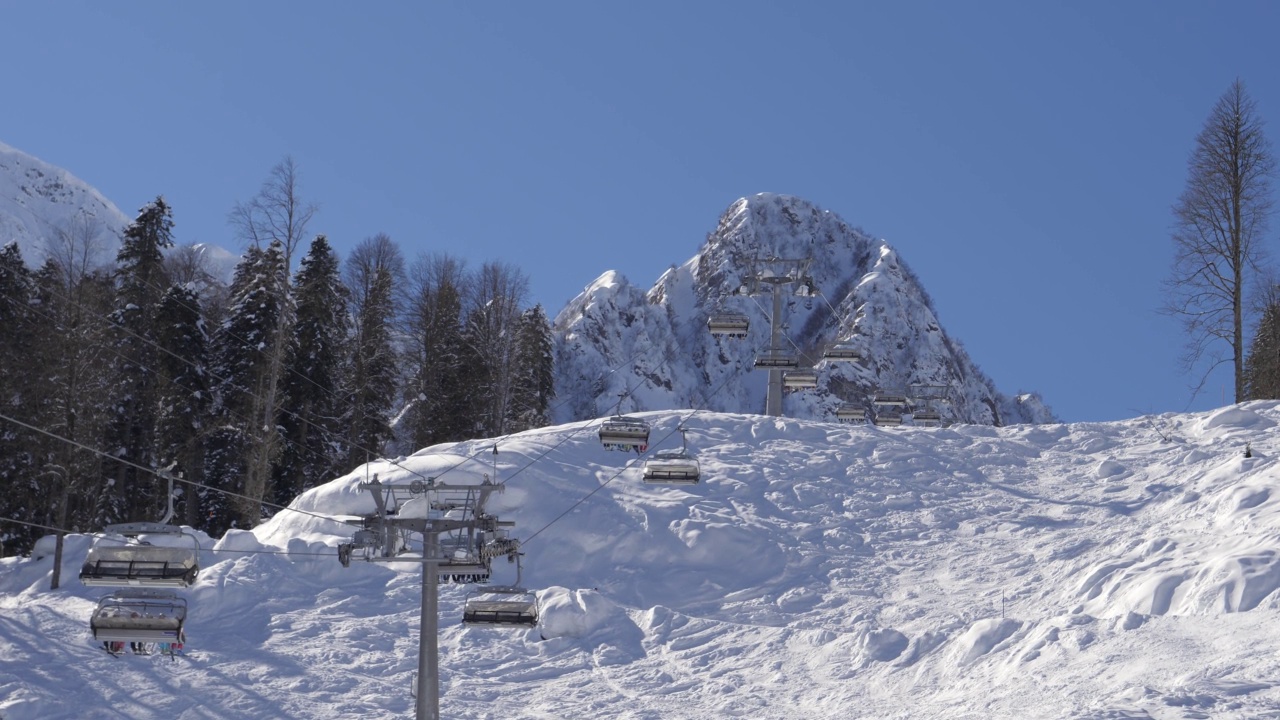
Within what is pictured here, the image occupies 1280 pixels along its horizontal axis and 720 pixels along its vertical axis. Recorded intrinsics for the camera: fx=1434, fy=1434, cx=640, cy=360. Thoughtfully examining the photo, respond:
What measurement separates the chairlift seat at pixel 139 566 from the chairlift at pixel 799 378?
18.0 m

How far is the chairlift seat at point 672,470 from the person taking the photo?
28281 mm

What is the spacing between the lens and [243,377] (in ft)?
149

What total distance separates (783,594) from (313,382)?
23285mm

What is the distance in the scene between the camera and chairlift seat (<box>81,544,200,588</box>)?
65.5ft

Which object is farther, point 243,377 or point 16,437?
point 243,377

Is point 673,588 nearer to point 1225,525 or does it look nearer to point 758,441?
point 758,441

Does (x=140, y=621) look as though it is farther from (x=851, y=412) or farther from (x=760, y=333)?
(x=760, y=333)

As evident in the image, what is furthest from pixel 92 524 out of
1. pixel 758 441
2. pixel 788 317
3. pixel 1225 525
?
pixel 788 317

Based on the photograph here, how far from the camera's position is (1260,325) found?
178 feet

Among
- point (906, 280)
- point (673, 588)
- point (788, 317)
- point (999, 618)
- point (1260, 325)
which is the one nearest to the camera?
point (999, 618)

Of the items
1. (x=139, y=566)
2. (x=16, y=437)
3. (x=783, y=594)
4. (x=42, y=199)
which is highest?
(x=42, y=199)

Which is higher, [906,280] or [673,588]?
[906,280]

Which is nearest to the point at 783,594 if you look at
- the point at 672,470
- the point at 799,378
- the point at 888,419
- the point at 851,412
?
the point at 672,470

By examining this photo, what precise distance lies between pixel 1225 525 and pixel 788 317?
9495 cm
